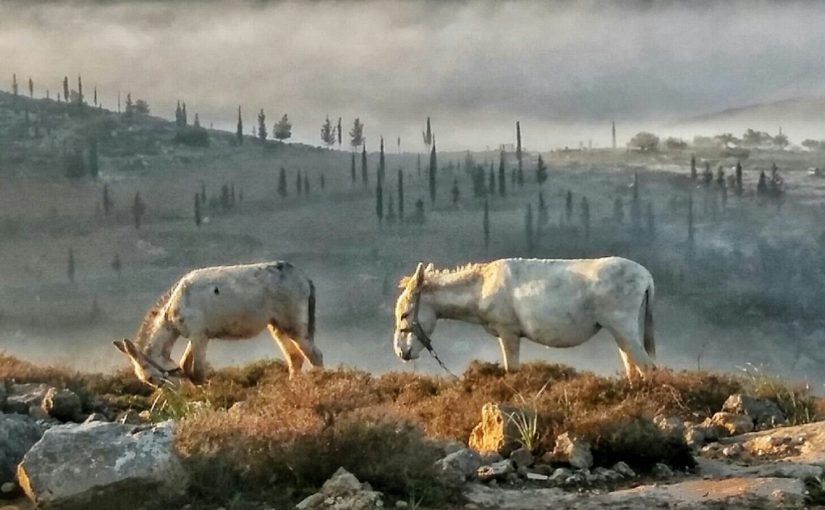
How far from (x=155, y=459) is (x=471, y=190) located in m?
10.7

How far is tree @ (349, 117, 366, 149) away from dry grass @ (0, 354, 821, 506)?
689 cm

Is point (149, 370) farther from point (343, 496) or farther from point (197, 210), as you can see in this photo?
point (343, 496)

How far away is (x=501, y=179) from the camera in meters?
15.2

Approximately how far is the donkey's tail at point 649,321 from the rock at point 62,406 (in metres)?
5.03

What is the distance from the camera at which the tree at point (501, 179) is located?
49.6ft

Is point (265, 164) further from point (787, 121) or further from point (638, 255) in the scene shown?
point (787, 121)

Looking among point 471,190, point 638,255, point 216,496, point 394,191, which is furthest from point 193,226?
point 216,496

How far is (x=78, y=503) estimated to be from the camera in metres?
4.73

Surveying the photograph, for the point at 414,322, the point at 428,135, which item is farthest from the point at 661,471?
the point at 428,135

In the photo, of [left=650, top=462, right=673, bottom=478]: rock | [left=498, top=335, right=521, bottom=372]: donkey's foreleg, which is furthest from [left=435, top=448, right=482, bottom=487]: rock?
[left=498, top=335, right=521, bottom=372]: donkey's foreleg

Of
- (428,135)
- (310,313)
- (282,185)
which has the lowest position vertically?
(310,313)

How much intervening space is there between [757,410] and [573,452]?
2.79 m

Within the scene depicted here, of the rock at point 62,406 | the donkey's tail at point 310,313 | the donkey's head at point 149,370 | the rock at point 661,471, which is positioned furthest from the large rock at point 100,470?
the donkey's tail at point 310,313

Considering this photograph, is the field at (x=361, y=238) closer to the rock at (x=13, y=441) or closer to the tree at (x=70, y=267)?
the tree at (x=70, y=267)
